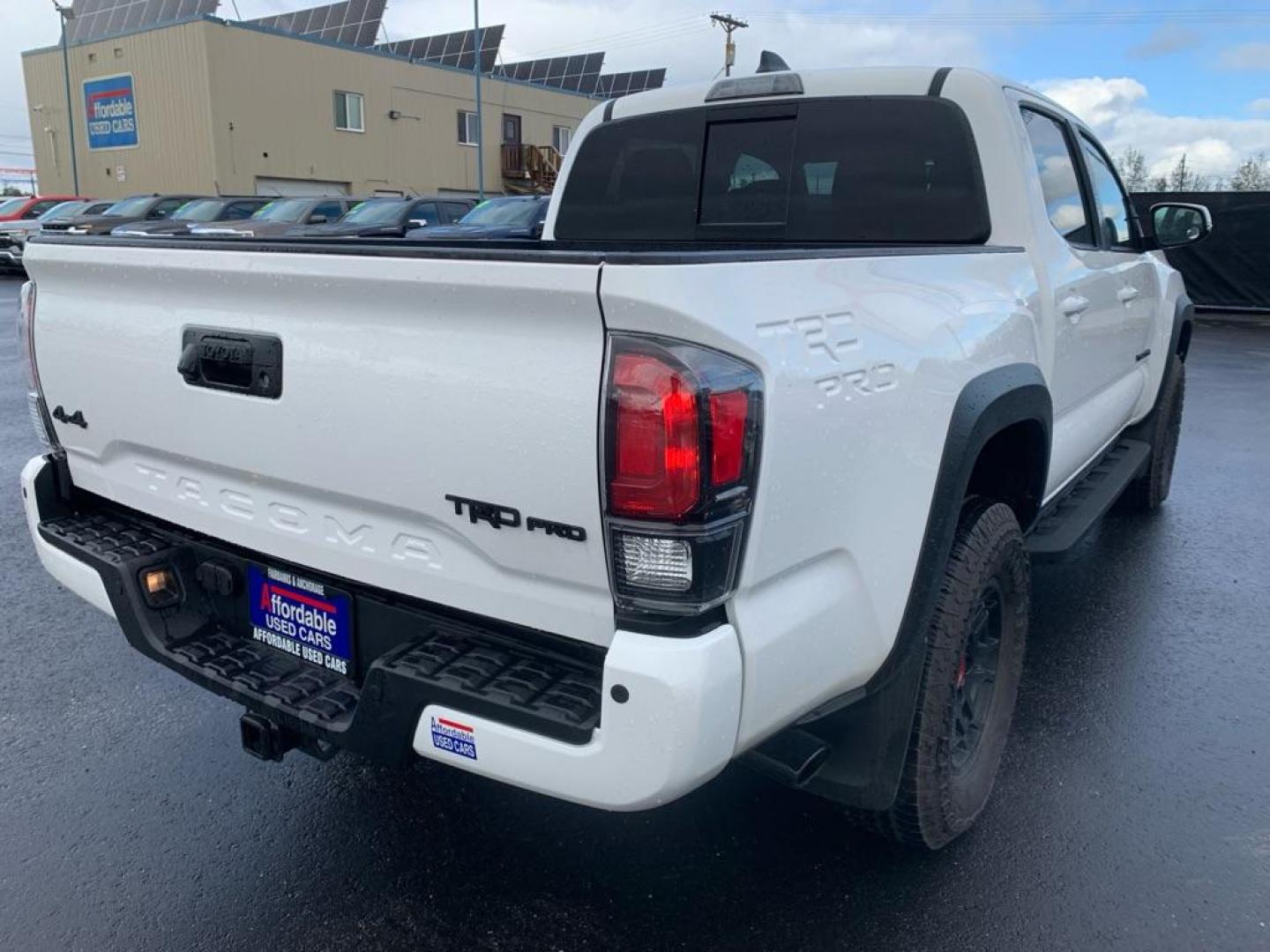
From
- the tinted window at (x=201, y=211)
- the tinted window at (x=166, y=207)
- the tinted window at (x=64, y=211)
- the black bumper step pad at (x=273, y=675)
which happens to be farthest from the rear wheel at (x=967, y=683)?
the tinted window at (x=64, y=211)

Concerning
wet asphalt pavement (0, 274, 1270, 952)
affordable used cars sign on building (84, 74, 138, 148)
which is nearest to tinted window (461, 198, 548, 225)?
wet asphalt pavement (0, 274, 1270, 952)

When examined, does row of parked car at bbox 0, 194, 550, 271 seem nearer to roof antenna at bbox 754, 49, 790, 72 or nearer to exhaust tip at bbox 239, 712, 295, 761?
roof antenna at bbox 754, 49, 790, 72

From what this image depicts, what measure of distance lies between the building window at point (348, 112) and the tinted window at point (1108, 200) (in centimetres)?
3340

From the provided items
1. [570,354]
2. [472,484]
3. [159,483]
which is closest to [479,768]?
[472,484]

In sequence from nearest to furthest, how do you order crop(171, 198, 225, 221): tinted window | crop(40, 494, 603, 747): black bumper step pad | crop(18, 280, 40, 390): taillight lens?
crop(40, 494, 603, 747): black bumper step pad → crop(18, 280, 40, 390): taillight lens → crop(171, 198, 225, 221): tinted window

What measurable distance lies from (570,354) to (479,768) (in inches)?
32.3

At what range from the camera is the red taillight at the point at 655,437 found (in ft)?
5.76

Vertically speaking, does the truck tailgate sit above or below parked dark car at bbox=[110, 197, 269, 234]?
above

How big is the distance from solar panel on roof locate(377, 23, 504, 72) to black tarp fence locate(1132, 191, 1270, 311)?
2880cm

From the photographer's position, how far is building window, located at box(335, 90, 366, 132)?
34281 millimetres

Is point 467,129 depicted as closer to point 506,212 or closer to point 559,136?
point 559,136

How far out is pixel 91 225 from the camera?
18484mm

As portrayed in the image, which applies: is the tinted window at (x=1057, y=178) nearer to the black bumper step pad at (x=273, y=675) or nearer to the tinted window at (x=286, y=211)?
the black bumper step pad at (x=273, y=675)

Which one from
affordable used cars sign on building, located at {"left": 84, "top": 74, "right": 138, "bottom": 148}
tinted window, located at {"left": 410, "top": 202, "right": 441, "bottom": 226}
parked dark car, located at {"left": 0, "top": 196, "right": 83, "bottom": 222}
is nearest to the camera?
tinted window, located at {"left": 410, "top": 202, "right": 441, "bottom": 226}
